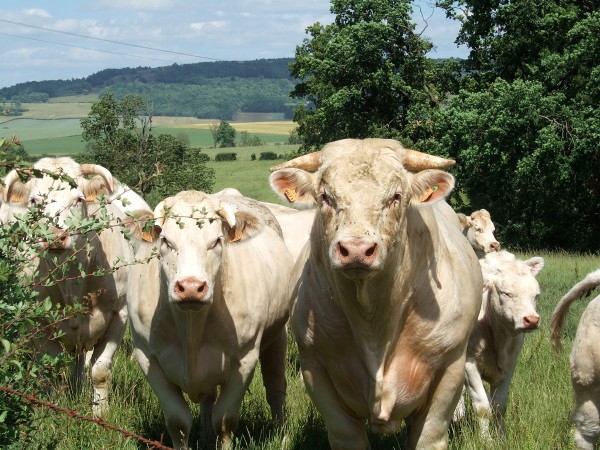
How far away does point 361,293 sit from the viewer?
5129mm

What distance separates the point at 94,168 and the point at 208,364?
114 inches

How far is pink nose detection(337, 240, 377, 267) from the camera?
4441mm

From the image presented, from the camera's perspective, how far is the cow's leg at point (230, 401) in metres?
6.52

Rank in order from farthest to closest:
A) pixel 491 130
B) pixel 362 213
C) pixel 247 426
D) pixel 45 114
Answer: pixel 45 114
pixel 491 130
pixel 247 426
pixel 362 213

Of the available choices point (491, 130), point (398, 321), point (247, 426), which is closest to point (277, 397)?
point (247, 426)

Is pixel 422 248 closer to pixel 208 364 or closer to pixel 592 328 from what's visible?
pixel 592 328

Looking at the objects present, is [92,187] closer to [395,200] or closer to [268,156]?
[395,200]

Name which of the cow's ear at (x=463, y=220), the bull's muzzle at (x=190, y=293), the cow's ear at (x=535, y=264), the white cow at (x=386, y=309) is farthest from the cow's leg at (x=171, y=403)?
the cow's ear at (x=463, y=220)

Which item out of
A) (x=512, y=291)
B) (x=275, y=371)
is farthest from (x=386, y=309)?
(x=275, y=371)

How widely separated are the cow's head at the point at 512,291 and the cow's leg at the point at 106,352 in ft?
10.6

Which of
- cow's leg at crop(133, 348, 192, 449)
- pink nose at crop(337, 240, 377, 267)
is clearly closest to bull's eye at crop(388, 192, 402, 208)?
pink nose at crop(337, 240, 377, 267)

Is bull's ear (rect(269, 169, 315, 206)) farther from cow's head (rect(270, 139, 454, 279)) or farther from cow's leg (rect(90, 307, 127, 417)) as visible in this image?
cow's leg (rect(90, 307, 127, 417))

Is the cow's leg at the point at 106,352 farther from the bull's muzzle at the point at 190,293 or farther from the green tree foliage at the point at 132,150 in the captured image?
the green tree foliage at the point at 132,150

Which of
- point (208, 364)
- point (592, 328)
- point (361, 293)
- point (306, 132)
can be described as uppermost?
point (361, 293)
